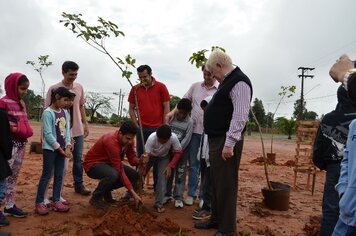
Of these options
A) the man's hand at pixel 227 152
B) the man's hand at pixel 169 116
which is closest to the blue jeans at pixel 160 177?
the man's hand at pixel 169 116

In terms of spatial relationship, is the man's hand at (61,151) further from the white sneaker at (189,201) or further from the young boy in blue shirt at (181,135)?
the white sneaker at (189,201)

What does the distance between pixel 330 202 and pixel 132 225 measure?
2037 mm

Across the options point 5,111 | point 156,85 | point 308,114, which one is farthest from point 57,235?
point 308,114

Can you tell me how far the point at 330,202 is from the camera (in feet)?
7.93

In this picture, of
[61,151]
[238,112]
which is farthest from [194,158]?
[61,151]

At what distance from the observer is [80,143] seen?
16.1ft

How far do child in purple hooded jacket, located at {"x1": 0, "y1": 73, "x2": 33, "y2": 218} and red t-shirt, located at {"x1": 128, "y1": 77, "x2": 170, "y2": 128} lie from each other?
1.60 meters

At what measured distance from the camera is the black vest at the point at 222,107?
3289 mm

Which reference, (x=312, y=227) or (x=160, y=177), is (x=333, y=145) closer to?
(x=312, y=227)

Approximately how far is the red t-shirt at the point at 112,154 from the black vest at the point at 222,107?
49.9 inches

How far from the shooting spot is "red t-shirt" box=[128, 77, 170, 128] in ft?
16.3

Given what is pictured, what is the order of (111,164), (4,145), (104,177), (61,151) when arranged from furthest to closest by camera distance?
(111,164) < (104,177) < (61,151) < (4,145)

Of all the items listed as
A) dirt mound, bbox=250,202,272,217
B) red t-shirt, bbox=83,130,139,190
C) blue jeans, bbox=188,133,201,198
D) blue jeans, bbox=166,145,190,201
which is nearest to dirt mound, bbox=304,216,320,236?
dirt mound, bbox=250,202,272,217

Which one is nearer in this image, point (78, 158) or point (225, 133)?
point (225, 133)
